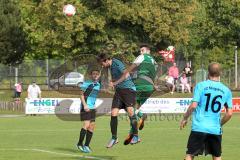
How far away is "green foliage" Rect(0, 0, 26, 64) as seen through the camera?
222 ft

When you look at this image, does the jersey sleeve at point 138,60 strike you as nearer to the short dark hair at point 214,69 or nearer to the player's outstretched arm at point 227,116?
the player's outstretched arm at point 227,116

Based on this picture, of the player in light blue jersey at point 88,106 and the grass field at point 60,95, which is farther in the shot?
the grass field at point 60,95

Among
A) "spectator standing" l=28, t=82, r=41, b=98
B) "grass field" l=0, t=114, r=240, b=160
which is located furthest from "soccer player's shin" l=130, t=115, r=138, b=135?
"spectator standing" l=28, t=82, r=41, b=98

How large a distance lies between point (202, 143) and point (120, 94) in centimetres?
531

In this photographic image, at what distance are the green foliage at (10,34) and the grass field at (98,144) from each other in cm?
3924

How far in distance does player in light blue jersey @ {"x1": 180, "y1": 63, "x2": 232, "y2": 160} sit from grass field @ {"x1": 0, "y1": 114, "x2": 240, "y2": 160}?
13.7ft

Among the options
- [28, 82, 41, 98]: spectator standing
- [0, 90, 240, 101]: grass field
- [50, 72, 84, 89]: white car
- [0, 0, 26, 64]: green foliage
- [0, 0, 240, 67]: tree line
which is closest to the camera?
[28, 82, 41, 98]: spectator standing

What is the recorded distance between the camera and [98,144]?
825 inches

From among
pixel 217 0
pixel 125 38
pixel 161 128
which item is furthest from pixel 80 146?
pixel 125 38

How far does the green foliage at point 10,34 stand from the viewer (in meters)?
67.8

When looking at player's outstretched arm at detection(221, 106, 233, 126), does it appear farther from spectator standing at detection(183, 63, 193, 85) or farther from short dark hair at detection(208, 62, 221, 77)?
spectator standing at detection(183, 63, 193, 85)

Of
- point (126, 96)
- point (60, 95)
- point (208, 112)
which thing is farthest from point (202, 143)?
point (60, 95)

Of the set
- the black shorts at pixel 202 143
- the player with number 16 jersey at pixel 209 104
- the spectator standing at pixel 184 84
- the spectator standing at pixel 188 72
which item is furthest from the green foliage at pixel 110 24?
the player with number 16 jersey at pixel 209 104

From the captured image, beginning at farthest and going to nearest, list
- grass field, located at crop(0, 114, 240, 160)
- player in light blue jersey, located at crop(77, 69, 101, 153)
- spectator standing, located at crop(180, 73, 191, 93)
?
spectator standing, located at crop(180, 73, 191, 93) → player in light blue jersey, located at crop(77, 69, 101, 153) → grass field, located at crop(0, 114, 240, 160)
